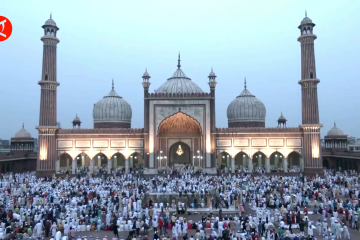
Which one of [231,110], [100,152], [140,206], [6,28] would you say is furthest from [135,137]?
[6,28]

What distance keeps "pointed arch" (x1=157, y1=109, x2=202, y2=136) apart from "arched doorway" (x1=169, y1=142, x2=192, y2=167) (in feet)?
4.45

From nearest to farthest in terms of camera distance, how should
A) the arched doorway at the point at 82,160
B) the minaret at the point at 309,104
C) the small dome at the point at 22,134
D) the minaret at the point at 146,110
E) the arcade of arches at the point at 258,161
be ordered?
the minaret at the point at 309,104, the minaret at the point at 146,110, the arched doorway at the point at 82,160, the arcade of arches at the point at 258,161, the small dome at the point at 22,134

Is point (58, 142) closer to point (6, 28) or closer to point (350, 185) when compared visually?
point (6, 28)

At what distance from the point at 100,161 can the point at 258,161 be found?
14.7 m

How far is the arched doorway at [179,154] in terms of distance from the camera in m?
31.2

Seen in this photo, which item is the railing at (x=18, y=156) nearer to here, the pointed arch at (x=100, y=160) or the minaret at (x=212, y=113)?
the pointed arch at (x=100, y=160)

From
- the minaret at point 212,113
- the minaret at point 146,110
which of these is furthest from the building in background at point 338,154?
the minaret at point 146,110

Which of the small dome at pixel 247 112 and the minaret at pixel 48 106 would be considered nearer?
the minaret at pixel 48 106

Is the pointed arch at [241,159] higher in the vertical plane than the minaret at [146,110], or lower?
lower

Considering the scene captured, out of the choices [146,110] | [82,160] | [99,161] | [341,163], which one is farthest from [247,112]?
[82,160]

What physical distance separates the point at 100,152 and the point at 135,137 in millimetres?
3264

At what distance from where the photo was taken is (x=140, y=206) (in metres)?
15.0

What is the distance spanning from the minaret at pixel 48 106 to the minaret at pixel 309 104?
68.2ft

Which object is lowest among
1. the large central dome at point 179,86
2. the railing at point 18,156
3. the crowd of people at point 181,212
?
the crowd of people at point 181,212
